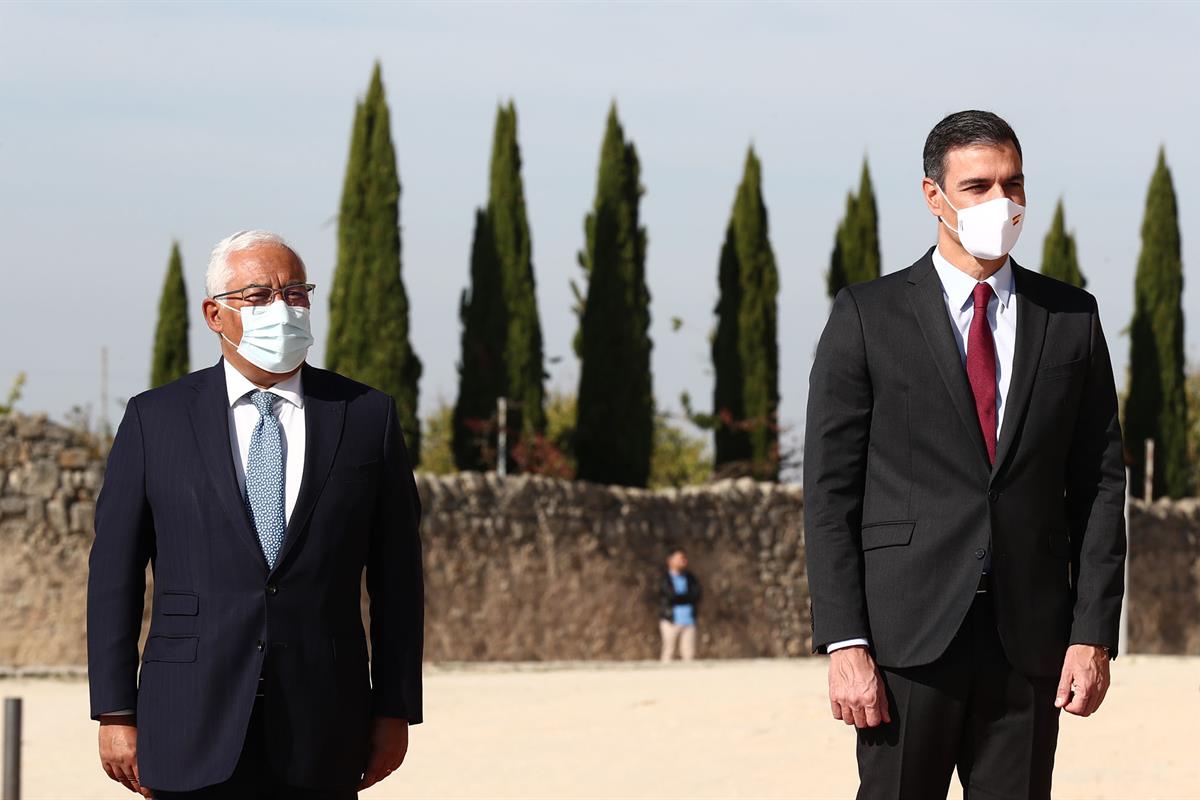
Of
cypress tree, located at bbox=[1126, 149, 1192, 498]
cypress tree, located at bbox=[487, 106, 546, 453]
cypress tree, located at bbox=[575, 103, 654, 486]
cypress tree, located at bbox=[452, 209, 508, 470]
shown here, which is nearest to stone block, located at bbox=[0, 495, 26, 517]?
cypress tree, located at bbox=[452, 209, 508, 470]

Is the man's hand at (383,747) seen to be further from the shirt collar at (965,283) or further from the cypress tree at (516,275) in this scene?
the cypress tree at (516,275)

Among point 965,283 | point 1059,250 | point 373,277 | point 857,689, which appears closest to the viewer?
point 857,689

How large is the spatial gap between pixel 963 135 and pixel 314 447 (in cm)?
154

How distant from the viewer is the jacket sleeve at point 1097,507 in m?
4.07

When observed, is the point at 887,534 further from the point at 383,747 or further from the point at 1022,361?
the point at 383,747

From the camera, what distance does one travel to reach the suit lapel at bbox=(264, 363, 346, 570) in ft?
13.5

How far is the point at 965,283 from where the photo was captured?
4.20 meters

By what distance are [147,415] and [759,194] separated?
25690mm

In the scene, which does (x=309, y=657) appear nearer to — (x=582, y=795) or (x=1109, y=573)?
(x=1109, y=573)

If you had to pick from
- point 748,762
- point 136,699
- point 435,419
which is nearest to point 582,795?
point 748,762

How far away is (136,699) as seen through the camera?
4156 millimetres

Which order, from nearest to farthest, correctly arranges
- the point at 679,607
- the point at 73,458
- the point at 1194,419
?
the point at 73,458, the point at 679,607, the point at 1194,419

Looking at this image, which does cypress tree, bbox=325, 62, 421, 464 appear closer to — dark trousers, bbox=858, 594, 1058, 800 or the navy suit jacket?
the navy suit jacket

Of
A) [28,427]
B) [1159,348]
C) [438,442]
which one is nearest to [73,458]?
[28,427]
